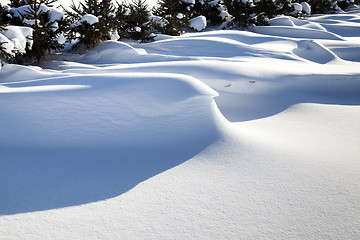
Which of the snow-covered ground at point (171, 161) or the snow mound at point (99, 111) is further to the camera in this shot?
the snow mound at point (99, 111)

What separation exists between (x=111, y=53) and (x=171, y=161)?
3.01 metres

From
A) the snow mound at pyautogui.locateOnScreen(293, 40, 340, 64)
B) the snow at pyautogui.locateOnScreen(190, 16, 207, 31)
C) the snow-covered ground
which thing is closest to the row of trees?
the snow at pyautogui.locateOnScreen(190, 16, 207, 31)

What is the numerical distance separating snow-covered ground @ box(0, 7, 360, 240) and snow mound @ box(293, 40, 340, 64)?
5.51 ft

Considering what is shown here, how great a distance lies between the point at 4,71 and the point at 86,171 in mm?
1992

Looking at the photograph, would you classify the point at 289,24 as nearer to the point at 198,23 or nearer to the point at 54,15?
the point at 198,23

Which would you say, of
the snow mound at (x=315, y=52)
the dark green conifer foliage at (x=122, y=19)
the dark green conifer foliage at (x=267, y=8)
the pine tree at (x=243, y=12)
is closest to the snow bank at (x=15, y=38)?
the dark green conifer foliage at (x=122, y=19)

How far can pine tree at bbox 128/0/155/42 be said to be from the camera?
4.87 m

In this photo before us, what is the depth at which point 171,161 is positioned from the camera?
141 centimetres

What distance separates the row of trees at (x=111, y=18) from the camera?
345 centimetres

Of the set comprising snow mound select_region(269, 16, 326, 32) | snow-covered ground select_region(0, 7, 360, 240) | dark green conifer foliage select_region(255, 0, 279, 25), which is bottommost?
snow-covered ground select_region(0, 7, 360, 240)

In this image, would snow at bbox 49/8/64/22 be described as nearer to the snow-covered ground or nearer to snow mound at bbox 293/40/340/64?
the snow-covered ground

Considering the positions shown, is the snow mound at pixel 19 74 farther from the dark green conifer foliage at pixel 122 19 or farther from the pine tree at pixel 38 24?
the dark green conifer foliage at pixel 122 19

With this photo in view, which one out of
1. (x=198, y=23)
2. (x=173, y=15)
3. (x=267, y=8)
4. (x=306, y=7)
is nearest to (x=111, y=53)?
(x=173, y=15)

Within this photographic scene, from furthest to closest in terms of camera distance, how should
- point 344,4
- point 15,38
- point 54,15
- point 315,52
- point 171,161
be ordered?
1. point 344,4
2. point 315,52
3. point 54,15
4. point 15,38
5. point 171,161
